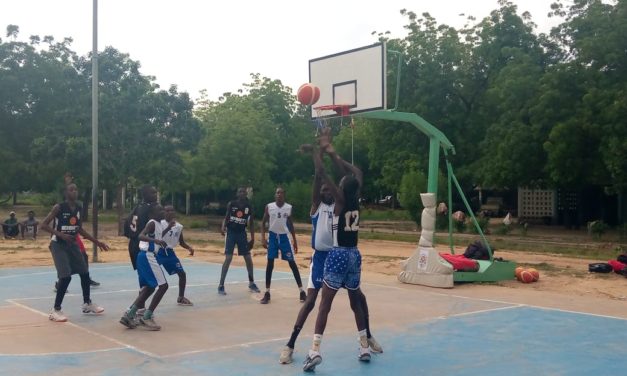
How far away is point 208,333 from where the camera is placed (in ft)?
29.9

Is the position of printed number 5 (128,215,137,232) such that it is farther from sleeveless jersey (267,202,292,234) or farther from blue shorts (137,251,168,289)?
sleeveless jersey (267,202,292,234)

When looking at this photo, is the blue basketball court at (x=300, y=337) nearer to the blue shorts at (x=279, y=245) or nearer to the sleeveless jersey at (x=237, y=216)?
the blue shorts at (x=279, y=245)

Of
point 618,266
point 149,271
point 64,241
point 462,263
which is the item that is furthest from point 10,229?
point 618,266

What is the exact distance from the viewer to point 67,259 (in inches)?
392

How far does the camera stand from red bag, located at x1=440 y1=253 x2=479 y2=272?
14266 millimetres

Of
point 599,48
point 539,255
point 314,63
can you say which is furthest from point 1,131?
point 599,48

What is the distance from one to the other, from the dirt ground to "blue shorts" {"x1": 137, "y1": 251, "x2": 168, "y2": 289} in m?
6.22

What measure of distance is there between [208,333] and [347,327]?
6.25 feet

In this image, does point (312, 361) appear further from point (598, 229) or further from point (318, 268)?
point (598, 229)

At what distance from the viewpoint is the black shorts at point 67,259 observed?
32.2ft

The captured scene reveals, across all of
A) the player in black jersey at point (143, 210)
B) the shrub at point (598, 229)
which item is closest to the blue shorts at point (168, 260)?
the player in black jersey at point (143, 210)

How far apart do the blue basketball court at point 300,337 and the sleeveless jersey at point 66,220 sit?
1270mm

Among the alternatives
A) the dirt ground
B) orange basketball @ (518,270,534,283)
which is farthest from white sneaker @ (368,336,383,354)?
orange basketball @ (518,270,534,283)

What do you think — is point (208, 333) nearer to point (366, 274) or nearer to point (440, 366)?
point (440, 366)
